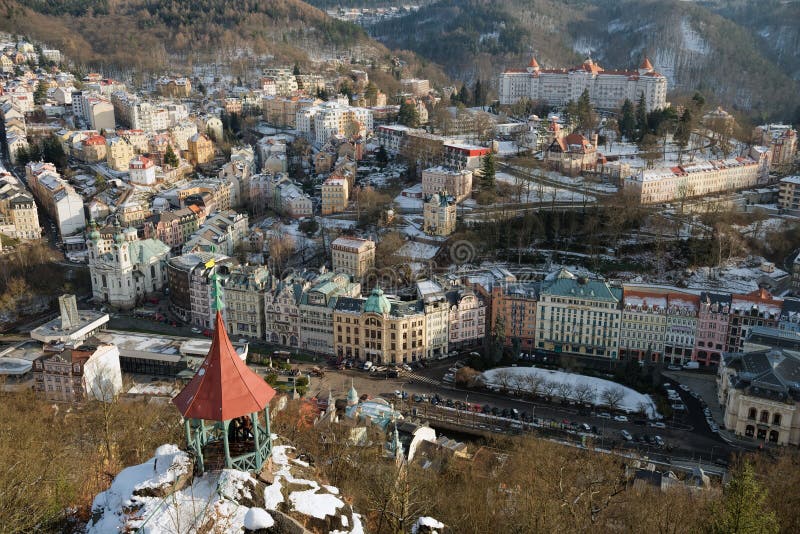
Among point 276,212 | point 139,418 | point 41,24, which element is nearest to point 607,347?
point 139,418

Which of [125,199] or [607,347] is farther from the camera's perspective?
[125,199]

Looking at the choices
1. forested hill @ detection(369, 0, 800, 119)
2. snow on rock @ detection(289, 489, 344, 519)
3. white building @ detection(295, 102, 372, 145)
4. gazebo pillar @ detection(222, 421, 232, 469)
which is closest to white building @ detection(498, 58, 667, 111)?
white building @ detection(295, 102, 372, 145)

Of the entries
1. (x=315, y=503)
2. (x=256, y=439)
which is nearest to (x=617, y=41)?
(x=256, y=439)

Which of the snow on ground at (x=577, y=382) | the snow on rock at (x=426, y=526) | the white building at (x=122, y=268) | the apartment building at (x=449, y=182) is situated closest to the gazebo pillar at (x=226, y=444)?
the snow on rock at (x=426, y=526)

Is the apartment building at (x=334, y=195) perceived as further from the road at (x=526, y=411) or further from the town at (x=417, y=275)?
the road at (x=526, y=411)

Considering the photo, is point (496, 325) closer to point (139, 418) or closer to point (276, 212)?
point (139, 418)

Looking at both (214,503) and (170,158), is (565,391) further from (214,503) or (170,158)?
(170,158)

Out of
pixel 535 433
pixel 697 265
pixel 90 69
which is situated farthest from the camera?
pixel 90 69
